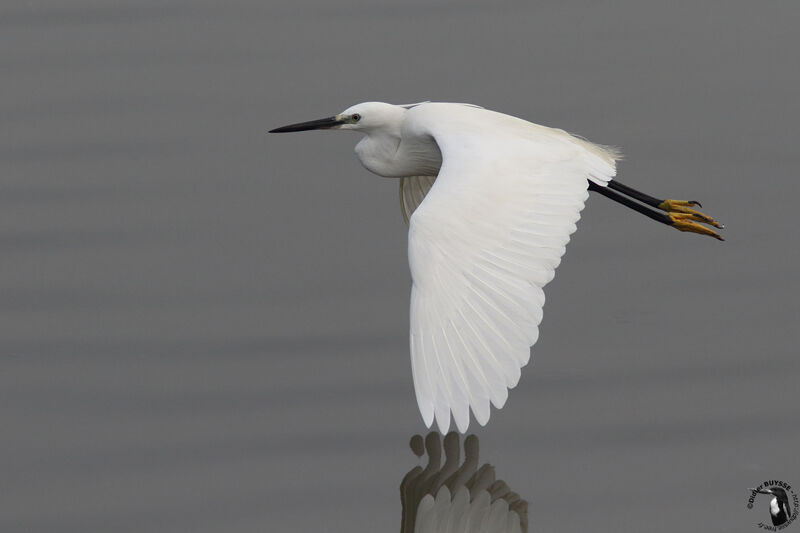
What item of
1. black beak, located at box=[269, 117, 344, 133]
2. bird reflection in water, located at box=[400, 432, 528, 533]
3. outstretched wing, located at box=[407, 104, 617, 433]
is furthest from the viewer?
black beak, located at box=[269, 117, 344, 133]

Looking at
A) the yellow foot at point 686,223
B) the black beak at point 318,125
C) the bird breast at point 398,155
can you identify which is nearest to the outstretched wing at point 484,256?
the bird breast at point 398,155

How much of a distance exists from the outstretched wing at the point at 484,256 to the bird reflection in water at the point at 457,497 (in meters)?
0.52

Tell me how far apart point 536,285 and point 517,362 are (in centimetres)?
33

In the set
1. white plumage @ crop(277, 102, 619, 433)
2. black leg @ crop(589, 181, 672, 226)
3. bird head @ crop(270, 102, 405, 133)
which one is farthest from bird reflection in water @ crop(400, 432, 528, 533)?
bird head @ crop(270, 102, 405, 133)

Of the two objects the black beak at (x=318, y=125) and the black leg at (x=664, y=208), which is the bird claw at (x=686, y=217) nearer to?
the black leg at (x=664, y=208)

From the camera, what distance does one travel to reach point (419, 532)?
14.4 feet

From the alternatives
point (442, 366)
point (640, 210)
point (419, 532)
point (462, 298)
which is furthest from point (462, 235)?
point (640, 210)

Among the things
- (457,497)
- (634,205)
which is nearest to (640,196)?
(634,205)

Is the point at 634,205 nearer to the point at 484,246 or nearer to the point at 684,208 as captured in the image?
the point at 684,208

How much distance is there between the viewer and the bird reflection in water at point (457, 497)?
4.41 metres

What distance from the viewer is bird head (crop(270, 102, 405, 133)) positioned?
6.00 meters

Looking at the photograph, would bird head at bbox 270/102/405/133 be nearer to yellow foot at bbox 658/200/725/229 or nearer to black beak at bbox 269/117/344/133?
black beak at bbox 269/117/344/133

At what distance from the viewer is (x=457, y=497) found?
456 cm

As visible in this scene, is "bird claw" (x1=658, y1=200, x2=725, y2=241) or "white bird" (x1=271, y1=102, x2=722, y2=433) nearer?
"white bird" (x1=271, y1=102, x2=722, y2=433)
